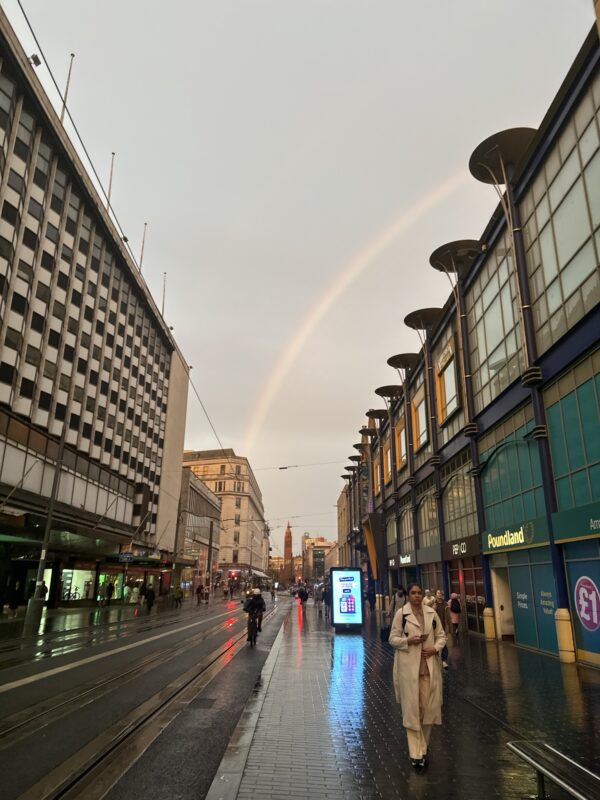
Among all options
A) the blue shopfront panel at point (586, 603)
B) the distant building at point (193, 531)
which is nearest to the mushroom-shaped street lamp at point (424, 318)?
the blue shopfront panel at point (586, 603)

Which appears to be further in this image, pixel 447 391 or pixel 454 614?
pixel 447 391

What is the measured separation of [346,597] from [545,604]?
7789 mm

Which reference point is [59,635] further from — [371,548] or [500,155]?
[371,548]

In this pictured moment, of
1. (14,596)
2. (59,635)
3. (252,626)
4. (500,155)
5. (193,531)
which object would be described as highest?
(500,155)

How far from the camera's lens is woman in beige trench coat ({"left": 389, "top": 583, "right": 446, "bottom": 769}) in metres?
5.66

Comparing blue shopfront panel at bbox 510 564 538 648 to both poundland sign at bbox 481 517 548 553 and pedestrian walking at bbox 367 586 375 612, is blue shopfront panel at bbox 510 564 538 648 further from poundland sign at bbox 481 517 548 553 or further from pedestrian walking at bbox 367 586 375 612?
pedestrian walking at bbox 367 586 375 612

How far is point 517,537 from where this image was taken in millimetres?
18047

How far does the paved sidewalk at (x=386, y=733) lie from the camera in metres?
5.11

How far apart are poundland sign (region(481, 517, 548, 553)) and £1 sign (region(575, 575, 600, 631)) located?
1876mm

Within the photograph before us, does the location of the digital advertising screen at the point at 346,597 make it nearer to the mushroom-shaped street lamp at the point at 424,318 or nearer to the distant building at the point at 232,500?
the mushroom-shaped street lamp at the point at 424,318

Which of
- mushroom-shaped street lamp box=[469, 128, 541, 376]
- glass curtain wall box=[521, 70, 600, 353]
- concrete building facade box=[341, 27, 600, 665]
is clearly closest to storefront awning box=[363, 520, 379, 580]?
concrete building facade box=[341, 27, 600, 665]

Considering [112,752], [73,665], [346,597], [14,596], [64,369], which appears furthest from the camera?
[64,369]

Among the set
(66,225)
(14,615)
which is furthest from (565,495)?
(66,225)

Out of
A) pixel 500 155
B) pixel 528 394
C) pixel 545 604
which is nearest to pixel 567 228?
pixel 528 394
